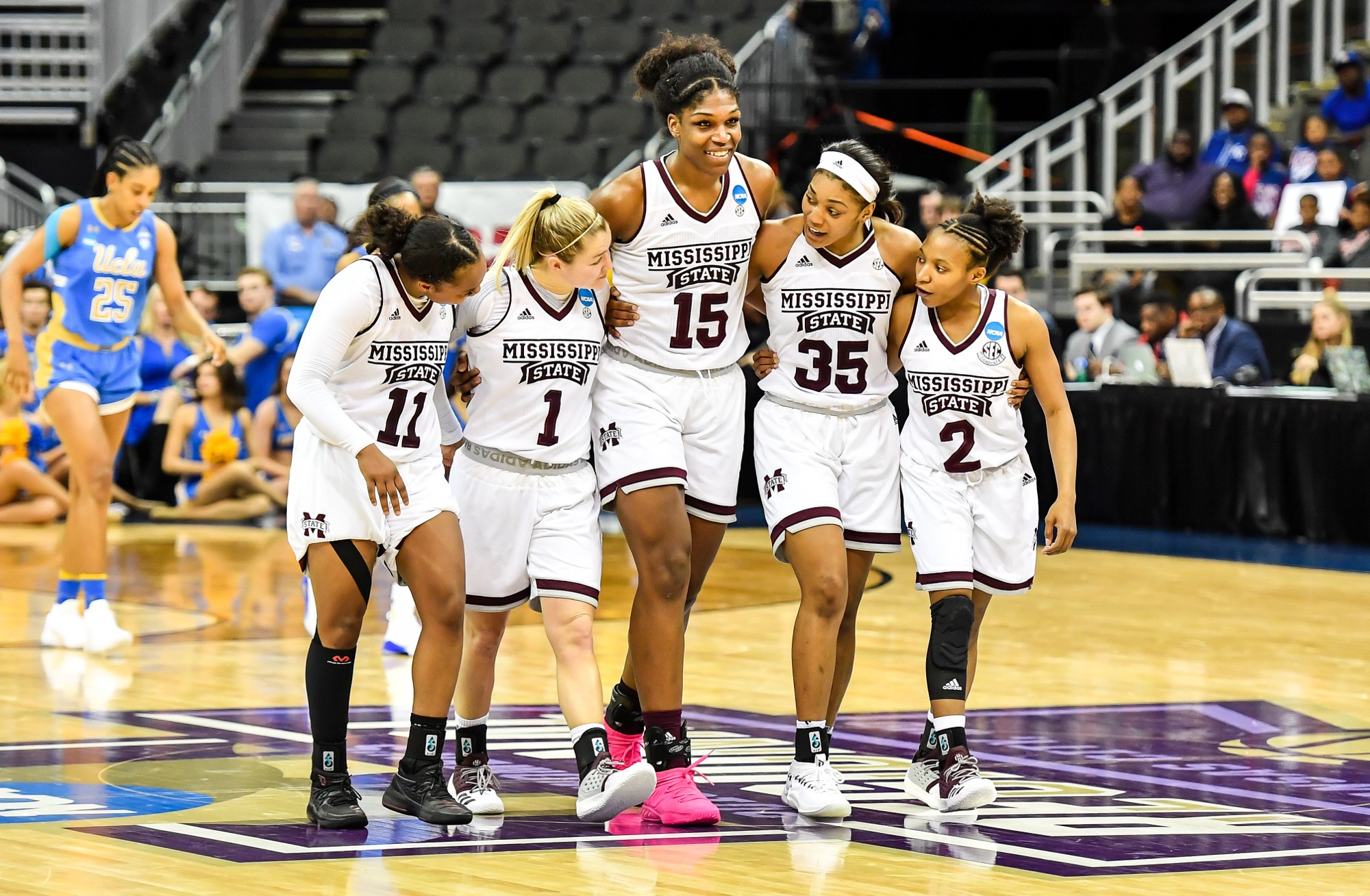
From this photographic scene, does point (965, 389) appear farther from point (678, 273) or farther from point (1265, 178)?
point (1265, 178)

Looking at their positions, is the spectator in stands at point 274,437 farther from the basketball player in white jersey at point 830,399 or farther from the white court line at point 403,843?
the white court line at point 403,843

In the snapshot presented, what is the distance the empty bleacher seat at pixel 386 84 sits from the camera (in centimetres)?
1862

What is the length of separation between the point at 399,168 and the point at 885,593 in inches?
369

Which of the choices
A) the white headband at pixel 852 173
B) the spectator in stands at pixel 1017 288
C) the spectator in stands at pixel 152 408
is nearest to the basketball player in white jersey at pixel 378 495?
the white headband at pixel 852 173

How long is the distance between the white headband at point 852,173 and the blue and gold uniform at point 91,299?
147 inches

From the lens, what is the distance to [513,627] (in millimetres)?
8711

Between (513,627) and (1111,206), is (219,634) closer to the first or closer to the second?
(513,627)

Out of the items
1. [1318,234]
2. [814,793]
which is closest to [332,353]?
[814,793]

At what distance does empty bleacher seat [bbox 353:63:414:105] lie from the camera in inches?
733

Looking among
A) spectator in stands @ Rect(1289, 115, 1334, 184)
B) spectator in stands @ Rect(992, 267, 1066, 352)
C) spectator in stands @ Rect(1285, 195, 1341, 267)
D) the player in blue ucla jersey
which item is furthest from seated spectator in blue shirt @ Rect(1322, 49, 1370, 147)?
the player in blue ucla jersey

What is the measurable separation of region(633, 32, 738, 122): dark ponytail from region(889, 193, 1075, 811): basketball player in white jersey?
0.71 m

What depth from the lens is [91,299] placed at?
26.6 ft

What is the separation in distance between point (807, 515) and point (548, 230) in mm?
1020

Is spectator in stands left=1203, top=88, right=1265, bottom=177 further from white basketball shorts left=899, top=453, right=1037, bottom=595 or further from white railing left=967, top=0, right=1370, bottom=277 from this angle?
white basketball shorts left=899, top=453, right=1037, bottom=595
